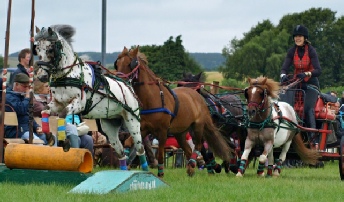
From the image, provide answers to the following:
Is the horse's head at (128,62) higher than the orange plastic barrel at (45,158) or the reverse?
higher

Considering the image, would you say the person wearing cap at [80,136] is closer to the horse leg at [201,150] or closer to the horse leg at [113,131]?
the horse leg at [113,131]

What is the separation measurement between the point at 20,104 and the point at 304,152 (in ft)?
17.7

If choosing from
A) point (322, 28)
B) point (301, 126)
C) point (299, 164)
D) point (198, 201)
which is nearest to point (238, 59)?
point (322, 28)

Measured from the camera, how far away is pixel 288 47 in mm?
91125

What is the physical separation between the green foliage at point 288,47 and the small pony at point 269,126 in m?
58.4

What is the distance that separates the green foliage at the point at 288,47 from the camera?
82137 mm

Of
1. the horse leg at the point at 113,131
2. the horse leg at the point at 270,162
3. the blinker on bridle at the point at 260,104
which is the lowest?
the horse leg at the point at 270,162

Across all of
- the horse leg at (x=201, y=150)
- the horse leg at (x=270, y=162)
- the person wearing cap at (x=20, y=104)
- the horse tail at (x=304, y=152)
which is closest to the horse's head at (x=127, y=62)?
the person wearing cap at (x=20, y=104)

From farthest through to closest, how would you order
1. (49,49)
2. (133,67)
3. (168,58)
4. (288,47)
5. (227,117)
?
(288,47), (168,58), (227,117), (133,67), (49,49)

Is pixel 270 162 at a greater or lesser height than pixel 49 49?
lesser

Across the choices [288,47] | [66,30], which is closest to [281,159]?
[66,30]

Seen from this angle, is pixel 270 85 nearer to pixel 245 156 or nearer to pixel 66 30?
pixel 245 156

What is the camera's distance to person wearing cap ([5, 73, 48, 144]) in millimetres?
15047

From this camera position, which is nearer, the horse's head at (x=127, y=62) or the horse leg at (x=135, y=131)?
the horse leg at (x=135, y=131)
